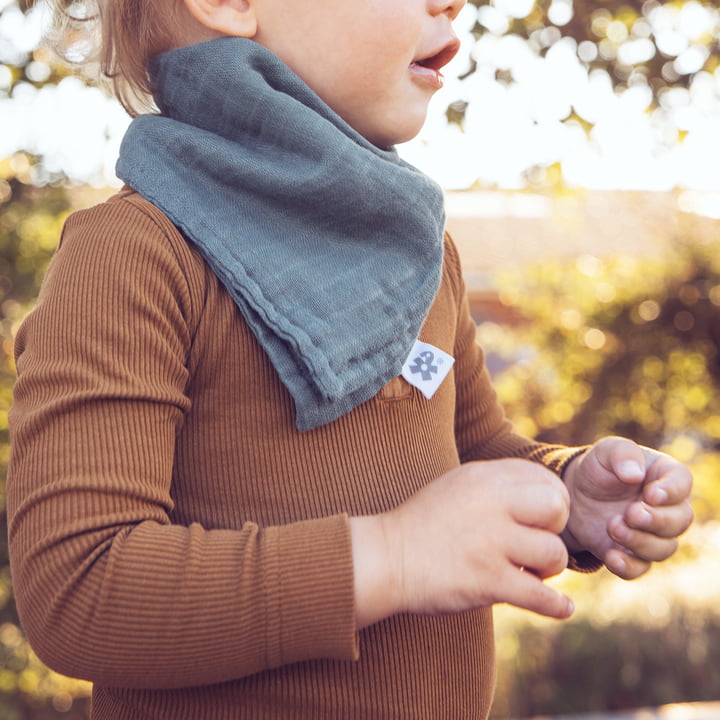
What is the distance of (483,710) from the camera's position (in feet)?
4.39

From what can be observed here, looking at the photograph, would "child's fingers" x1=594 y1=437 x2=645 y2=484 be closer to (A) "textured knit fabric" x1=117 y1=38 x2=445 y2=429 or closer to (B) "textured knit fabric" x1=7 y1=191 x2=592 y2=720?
A: (B) "textured knit fabric" x1=7 y1=191 x2=592 y2=720

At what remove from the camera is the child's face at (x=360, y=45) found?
128cm

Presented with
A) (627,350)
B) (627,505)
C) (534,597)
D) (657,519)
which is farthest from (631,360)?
(534,597)

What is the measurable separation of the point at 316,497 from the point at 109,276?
1.36 feet

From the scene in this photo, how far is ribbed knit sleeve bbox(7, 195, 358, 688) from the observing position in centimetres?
95

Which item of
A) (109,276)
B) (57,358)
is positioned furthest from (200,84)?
(57,358)

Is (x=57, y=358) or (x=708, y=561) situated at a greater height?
(x=57, y=358)

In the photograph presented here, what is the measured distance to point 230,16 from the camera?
1301mm

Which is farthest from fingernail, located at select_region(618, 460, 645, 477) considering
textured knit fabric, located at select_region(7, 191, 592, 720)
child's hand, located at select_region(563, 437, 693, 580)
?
textured knit fabric, located at select_region(7, 191, 592, 720)

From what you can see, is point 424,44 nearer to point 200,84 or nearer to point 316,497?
point 200,84

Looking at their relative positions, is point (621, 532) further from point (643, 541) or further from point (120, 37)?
point (120, 37)

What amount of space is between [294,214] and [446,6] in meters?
0.44

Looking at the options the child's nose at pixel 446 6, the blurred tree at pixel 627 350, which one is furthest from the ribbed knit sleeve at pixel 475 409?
the blurred tree at pixel 627 350

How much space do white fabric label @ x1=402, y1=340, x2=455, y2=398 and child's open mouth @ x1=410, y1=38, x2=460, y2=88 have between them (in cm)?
44
